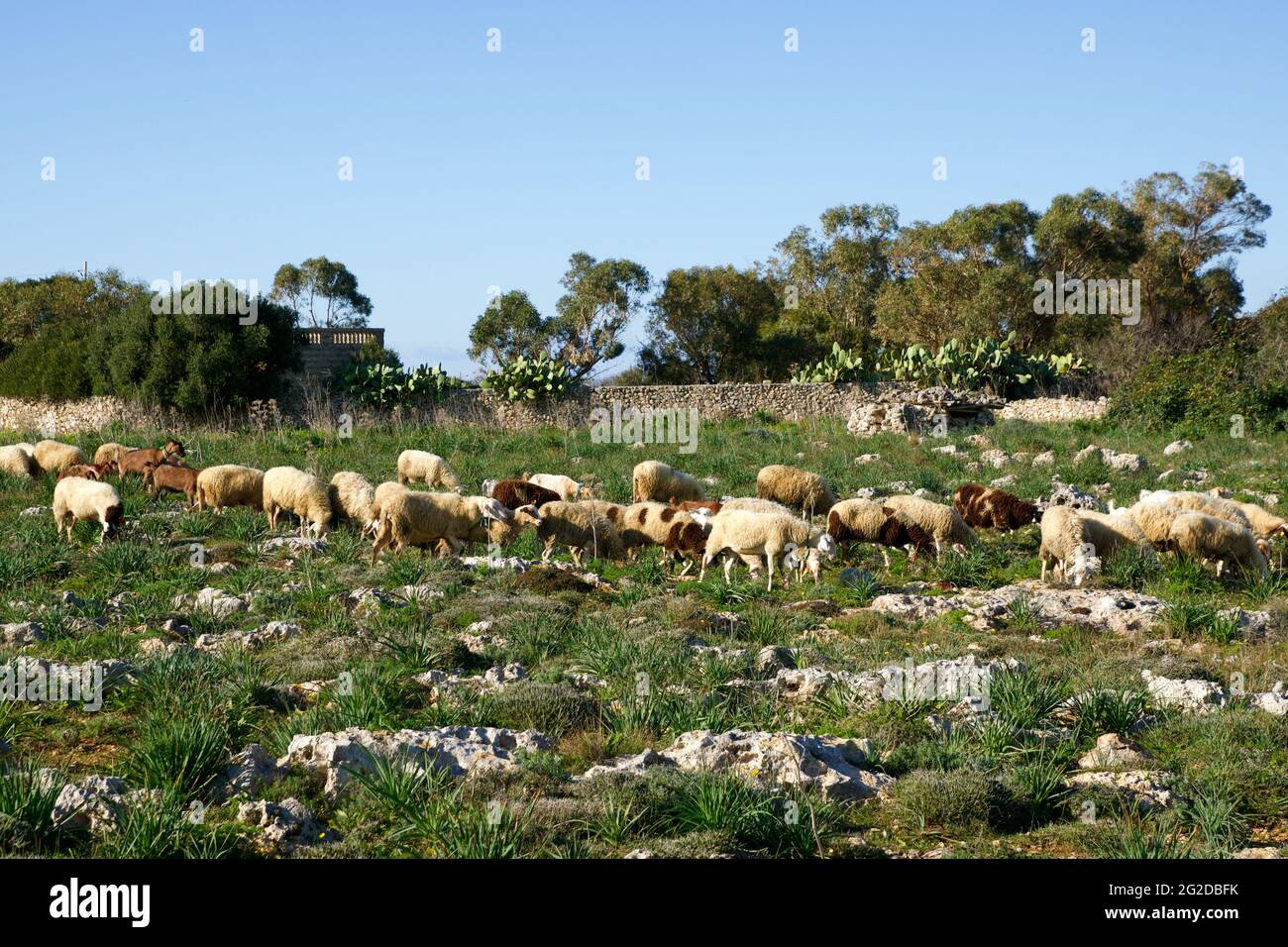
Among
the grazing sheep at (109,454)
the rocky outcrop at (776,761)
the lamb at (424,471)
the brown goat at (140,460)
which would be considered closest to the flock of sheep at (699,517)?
the lamb at (424,471)

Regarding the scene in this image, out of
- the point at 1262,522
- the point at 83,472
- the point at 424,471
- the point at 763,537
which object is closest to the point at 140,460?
the point at 83,472

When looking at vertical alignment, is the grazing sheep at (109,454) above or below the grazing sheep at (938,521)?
above

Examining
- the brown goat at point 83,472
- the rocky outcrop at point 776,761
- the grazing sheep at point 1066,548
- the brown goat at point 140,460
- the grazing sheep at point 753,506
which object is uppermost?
the brown goat at point 140,460

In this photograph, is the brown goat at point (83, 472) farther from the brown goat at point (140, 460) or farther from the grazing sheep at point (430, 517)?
the grazing sheep at point (430, 517)

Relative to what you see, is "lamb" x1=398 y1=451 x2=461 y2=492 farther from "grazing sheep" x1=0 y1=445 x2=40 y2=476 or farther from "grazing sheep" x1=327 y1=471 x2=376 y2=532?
"grazing sheep" x1=0 y1=445 x2=40 y2=476

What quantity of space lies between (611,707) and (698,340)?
4177 centimetres

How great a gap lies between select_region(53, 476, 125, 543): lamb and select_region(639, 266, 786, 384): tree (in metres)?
33.9

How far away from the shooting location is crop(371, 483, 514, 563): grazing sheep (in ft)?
47.2

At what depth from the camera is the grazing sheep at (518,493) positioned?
16578 millimetres

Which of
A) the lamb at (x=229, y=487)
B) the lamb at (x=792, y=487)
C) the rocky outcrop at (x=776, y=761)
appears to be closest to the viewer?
the rocky outcrop at (x=776, y=761)

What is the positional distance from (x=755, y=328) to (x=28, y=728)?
147ft

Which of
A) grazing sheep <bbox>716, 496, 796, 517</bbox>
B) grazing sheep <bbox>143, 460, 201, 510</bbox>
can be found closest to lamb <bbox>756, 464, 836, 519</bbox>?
grazing sheep <bbox>716, 496, 796, 517</bbox>

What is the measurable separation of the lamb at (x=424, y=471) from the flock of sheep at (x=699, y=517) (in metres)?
0.34

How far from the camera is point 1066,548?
12.6m
